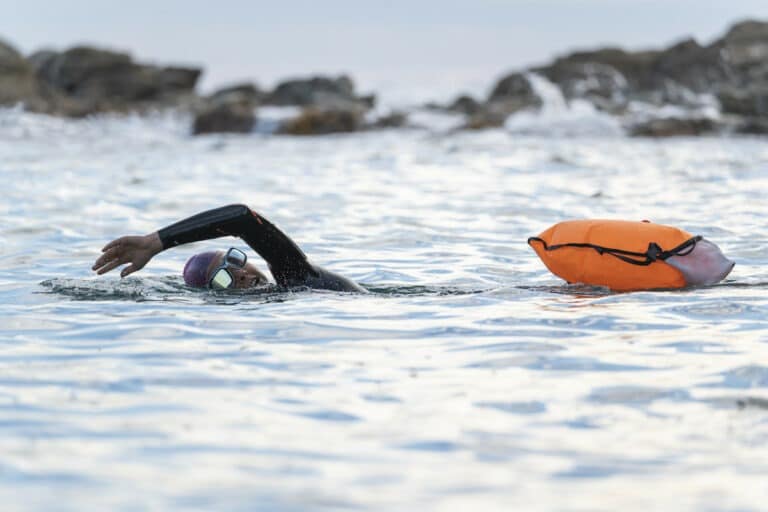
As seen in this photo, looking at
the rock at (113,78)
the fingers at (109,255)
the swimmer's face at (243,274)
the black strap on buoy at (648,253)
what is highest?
the rock at (113,78)

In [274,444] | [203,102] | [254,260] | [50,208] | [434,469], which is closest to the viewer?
[434,469]

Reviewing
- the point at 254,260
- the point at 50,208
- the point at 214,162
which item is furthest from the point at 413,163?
the point at 254,260

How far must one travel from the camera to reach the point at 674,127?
115 ft

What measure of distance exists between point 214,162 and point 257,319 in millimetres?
18650

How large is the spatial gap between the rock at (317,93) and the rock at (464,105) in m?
4.01

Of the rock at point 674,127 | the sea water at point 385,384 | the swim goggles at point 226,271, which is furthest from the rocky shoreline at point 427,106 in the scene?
the swim goggles at point 226,271

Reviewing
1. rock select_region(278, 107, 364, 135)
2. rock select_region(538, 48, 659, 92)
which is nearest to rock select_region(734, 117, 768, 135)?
rock select_region(278, 107, 364, 135)

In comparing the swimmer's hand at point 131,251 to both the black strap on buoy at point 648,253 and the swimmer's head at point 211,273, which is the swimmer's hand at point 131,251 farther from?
the black strap on buoy at point 648,253

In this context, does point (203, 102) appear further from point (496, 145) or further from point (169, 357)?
point (169, 357)

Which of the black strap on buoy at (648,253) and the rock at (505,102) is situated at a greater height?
the rock at (505,102)

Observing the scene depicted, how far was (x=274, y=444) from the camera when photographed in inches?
165

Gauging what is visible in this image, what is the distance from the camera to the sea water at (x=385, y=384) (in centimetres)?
376

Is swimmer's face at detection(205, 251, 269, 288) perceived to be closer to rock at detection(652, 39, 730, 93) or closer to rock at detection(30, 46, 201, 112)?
rock at detection(652, 39, 730, 93)

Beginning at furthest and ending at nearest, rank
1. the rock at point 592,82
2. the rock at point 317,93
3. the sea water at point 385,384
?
the rock at point 317,93
the rock at point 592,82
the sea water at point 385,384
